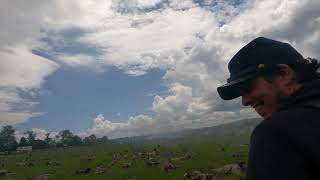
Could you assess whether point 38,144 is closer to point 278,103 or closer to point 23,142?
point 23,142

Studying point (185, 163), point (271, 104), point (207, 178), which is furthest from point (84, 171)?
point (271, 104)

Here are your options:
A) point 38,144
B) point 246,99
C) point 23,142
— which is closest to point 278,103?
point 246,99

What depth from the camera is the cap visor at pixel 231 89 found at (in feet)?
10.5

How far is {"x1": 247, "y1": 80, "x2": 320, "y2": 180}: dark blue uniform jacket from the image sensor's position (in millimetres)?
→ 2391

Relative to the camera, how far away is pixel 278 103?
3.18 m

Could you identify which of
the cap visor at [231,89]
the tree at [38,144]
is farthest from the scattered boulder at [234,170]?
the tree at [38,144]

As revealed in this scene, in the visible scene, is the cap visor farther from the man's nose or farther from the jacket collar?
the jacket collar

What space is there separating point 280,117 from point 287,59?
0.75 meters

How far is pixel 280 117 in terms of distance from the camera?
2600 mm

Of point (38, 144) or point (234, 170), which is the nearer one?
point (234, 170)

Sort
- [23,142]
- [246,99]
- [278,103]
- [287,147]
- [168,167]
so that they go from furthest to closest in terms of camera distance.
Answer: [23,142], [168,167], [246,99], [278,103], [287,147]

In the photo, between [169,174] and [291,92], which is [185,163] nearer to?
[169,174]

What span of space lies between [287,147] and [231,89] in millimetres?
1002

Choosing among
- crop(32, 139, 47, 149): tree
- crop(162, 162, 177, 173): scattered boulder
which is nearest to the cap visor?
crop(162, 162, 177, 173): scattered boulder
